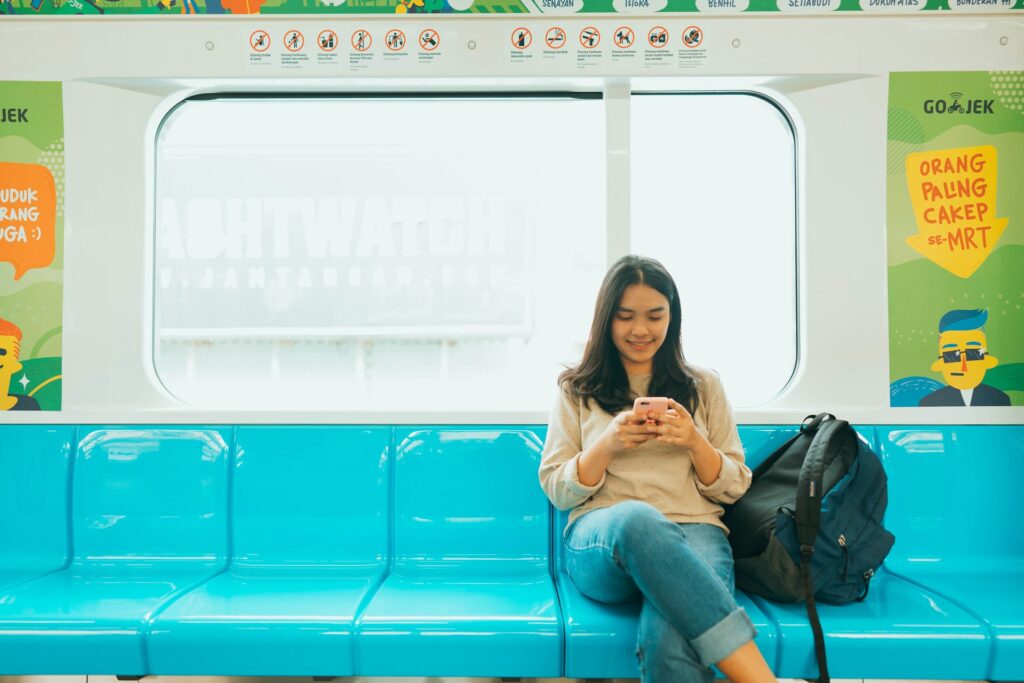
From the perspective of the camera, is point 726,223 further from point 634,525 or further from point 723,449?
point 634,525

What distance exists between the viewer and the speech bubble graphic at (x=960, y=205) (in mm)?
2643

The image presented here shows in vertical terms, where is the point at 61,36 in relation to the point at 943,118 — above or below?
above

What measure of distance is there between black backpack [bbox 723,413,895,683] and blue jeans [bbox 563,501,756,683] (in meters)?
0.32

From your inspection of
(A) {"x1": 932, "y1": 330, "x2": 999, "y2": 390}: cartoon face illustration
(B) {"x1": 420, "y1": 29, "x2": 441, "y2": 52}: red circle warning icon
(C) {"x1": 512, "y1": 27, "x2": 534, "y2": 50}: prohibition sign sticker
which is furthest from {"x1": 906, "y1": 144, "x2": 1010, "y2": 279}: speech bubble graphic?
(B) {"x1": 420, "y1": 29, "x2": 441, "y2": 52}: red circle warning icon

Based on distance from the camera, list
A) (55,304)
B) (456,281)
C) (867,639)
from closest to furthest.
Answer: (867,639) → (55,304) → (456,281)

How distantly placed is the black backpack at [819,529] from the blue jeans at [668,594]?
0.32 meters

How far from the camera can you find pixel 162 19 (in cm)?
265

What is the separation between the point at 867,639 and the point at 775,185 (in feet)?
6.22

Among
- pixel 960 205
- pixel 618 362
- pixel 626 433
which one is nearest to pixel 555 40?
pixel 618 362

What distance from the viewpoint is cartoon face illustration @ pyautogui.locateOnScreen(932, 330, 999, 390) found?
2633 millimetres

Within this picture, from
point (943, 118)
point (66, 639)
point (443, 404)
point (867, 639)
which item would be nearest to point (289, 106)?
point (443, 404)

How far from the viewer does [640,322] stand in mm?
2223

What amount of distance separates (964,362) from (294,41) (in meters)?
2.90

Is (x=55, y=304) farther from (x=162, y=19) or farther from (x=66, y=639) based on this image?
(x=66, y=639)
